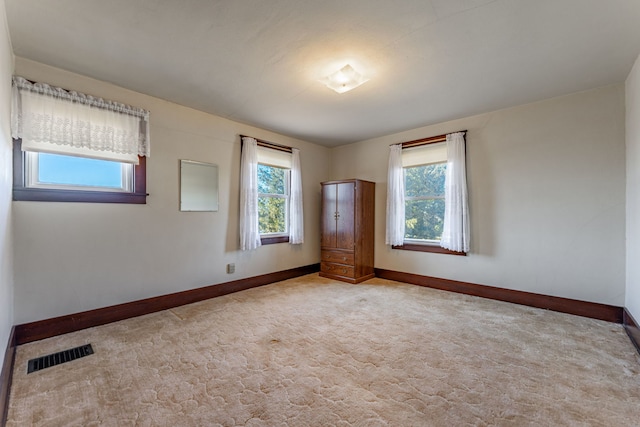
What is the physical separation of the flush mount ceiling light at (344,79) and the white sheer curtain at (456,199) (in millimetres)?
1844

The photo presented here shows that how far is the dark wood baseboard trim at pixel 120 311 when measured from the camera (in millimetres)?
2332

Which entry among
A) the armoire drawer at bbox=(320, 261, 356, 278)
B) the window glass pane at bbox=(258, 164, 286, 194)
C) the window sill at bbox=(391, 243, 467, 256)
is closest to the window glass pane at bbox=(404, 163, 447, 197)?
the window sill at bbox=(391, 243, 467, 256)

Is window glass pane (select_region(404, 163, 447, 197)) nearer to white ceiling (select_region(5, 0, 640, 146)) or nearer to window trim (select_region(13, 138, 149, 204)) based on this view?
white ceiling (select_region(5, 0, 640, 146))

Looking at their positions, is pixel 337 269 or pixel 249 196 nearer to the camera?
pixel 249 196

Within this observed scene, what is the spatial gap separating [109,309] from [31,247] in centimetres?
87

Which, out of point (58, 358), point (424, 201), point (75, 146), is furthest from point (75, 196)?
point (424, 201)

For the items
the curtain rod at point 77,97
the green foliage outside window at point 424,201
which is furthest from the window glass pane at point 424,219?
the curtain rod at point 77,97

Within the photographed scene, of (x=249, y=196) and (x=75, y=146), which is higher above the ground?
(x=75, y=146)

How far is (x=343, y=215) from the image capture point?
448cm

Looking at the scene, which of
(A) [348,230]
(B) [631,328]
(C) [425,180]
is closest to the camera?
(B) [631,328]

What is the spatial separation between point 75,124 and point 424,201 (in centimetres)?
435

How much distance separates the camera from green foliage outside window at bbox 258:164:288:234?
14.2 ft

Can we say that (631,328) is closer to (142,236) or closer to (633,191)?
(633,191)

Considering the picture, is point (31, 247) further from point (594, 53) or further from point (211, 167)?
point (594, 53)
